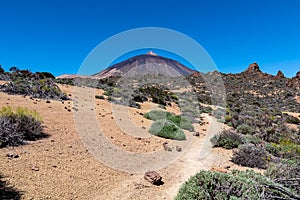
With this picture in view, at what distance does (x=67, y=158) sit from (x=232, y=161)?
5083 mm

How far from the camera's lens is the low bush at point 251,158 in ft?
22.5

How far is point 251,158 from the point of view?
23.0 feet

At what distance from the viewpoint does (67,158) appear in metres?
5.60

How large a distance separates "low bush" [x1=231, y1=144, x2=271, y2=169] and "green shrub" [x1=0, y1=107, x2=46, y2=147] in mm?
6271

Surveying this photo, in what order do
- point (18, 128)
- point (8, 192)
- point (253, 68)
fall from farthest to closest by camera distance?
1. point (253, 68)
2. point (18, 128)
3. point (8, 192)

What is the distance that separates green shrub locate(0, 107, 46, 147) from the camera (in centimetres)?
569

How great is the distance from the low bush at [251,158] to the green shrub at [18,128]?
627cm

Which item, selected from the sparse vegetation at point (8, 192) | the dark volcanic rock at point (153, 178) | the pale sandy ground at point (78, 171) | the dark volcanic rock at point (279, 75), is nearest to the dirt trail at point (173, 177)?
the pale sandy ground at point (78, 171)

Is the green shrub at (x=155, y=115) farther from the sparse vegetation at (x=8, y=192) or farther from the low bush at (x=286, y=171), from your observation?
the sparse vegetation at (x=8, y=192)

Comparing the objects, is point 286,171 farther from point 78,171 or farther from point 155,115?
point 155,115

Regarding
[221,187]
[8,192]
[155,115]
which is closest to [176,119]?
[155,115]

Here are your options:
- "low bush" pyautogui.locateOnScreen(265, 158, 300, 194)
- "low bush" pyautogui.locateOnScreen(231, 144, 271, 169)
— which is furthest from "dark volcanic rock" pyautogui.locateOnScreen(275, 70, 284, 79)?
"low bush" pyautogui.locateOnScreen(265, 158, 300, 194)

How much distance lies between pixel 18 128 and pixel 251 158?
23.2ft

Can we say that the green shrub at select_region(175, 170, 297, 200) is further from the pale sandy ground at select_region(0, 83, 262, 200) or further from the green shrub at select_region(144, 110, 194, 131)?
the green shrub at select_region(144, 110, 194, 131)
